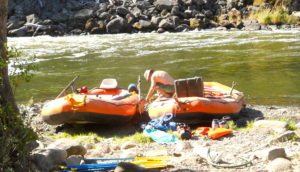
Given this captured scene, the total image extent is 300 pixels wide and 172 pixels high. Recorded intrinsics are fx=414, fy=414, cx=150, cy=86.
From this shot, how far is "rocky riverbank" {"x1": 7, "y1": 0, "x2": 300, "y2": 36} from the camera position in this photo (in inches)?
977

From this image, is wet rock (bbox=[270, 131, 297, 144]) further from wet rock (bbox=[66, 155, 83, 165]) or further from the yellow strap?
the yellow strap

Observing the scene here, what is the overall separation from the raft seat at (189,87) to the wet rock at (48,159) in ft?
11.7

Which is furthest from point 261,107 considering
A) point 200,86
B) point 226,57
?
point 226,57

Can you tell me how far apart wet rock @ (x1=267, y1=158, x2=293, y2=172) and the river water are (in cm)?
463

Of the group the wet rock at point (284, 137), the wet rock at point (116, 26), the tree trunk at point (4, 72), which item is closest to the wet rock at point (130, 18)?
the wet rock at point (116, 26)

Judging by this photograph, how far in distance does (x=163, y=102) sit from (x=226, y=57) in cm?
772

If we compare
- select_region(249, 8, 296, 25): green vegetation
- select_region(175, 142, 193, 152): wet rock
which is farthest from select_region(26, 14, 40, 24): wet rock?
select_region(175, 142, 193, 152): wet rock

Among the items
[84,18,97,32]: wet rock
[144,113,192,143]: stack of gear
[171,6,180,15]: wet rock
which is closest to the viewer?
[144,113,192,143]: stack of gear

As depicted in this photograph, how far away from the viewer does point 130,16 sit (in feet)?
85.1

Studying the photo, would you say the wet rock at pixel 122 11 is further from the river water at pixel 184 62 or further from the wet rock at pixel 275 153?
the wet rock at pixel 275 153

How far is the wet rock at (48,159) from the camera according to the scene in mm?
3566

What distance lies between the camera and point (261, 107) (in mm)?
8156

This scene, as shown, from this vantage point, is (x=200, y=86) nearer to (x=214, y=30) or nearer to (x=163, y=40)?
(x=163, y=40)

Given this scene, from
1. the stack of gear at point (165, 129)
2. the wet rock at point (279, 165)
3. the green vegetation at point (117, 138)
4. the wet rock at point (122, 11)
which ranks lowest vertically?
the green vegetation at point (117, 138)
